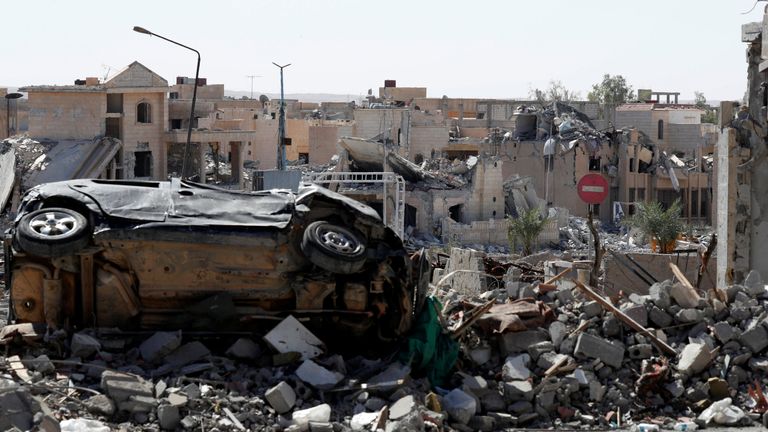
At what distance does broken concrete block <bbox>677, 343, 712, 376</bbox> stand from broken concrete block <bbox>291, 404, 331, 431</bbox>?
3811 mm

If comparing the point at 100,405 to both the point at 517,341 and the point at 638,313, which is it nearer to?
the point at 517,341

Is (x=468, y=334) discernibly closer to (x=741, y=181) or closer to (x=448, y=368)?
(x=448, y=368)

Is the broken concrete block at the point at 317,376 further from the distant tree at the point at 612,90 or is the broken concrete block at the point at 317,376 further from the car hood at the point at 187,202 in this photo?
the distant tree at the point at 612,90

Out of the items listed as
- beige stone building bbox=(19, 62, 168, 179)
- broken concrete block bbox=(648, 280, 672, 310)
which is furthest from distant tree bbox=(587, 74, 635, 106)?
broken concrete block bbox=(648, 280, 672, 310)

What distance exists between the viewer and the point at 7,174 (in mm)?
44250

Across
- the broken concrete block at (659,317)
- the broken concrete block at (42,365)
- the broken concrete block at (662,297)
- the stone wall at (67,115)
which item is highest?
the stone wall at (67,115)

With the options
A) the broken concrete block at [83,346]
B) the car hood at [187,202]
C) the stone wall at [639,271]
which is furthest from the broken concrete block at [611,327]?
the stone wall at [639,271]

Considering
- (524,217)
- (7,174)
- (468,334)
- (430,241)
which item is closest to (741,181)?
(468,334)

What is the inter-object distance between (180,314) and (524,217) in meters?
27.7

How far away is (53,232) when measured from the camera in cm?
1337

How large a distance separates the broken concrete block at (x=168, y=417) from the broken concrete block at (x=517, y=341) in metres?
3.76

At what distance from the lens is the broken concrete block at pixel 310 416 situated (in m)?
12.0

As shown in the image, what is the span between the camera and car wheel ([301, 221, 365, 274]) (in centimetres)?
1356

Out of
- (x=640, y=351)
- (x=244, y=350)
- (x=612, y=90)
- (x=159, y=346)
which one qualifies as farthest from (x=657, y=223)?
(x=612, y=90)
